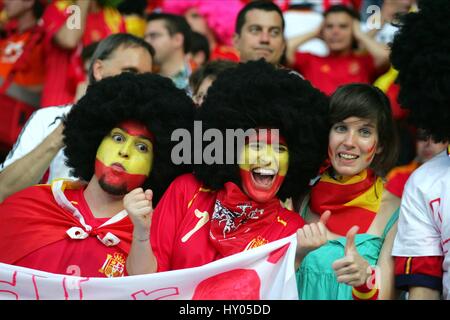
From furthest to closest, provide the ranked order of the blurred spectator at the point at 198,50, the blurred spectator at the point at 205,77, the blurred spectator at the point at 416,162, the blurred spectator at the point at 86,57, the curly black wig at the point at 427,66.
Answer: the blurred spectator at the point at 198,50 → the blurred spectator at the point at 86,57 → the blurred spectator at the point at 416,162 → the blurred spectator at the point at 205,77 → the curly black wig at the point at 427,66

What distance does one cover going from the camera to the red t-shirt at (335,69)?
22.6 ft

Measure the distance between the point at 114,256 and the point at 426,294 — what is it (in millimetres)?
1519

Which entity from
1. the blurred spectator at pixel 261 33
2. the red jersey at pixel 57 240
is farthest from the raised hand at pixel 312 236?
the blurred spectator at pixel 261 33

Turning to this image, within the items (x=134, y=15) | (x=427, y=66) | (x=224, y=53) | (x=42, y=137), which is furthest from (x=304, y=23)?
(x=427, y=66)

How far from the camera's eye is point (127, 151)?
4633 mm

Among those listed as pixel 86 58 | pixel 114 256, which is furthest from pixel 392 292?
pixel 86 58

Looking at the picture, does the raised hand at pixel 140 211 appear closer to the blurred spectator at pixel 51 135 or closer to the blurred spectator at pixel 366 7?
the blurred spectator at pixel 51 135

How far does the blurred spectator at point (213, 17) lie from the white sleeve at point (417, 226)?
3.65 metres

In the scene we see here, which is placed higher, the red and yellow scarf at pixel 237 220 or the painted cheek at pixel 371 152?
the painted cheek at pixel 371 152

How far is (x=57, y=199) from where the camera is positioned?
15.3ft

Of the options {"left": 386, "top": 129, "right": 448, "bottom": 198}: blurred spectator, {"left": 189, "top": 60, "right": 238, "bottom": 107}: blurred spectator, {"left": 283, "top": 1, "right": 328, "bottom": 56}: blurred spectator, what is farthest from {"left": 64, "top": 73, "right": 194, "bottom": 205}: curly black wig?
{"left": 283, "top": 1, "right": 328, "bottom": 56}: blurred spectator
